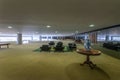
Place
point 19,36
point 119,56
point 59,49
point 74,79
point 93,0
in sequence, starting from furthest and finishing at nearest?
point 19,36 → point 59,49 → point 119,56 → point 74,79 → point 93,0

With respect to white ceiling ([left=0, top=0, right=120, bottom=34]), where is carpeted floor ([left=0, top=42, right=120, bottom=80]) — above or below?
below

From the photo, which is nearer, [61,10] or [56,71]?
[61,10]

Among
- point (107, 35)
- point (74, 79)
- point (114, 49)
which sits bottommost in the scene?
point (74, 79)

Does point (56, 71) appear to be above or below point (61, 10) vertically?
below

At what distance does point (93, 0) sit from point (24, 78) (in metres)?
3.13

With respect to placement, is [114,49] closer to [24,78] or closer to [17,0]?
[24,78]

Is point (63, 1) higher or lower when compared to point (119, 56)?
higher

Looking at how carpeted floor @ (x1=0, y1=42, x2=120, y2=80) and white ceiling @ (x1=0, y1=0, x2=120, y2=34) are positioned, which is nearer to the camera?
white ceiling @ (x1=0, y1=0, x2=120, y2=34)

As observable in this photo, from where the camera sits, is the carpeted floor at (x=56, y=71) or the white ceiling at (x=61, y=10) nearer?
the white ceiling at (x=61, y=10)

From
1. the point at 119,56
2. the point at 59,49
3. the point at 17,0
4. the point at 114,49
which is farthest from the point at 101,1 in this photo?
the point at 59,49

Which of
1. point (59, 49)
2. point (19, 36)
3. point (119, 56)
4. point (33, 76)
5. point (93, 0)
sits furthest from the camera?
point (19, 36)

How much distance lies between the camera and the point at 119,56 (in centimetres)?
654

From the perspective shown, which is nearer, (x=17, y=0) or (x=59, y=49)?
(x=17, y=0)

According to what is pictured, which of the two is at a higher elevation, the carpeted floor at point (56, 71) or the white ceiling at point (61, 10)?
the white ceiling at point (61, 10)
